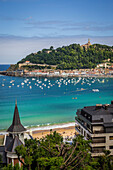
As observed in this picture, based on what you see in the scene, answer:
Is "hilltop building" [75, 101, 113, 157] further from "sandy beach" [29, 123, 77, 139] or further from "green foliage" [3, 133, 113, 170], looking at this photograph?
"sandy beach" [29, 123, 77, 139]

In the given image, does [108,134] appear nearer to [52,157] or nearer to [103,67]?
[52,157]

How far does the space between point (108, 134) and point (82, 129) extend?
2.69 m

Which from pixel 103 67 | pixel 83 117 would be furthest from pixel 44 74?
pixel 83 117

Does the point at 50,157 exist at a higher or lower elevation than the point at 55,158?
lower

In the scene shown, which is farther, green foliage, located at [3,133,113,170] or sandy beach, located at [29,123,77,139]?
sandy beach, located at [29,123,77,139]

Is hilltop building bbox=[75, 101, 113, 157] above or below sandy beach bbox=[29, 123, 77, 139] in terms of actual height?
above

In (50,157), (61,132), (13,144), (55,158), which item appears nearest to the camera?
(55,158)

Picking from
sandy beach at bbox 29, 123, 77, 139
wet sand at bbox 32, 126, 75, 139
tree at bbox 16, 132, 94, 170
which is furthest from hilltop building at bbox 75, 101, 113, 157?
sandy beach at bbox 29, 123, 77, 139

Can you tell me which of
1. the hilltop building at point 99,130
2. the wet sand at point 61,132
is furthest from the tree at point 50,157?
the wet sand at point 61,132

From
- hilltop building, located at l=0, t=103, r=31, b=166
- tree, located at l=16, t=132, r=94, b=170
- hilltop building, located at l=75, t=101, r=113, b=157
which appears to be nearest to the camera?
tree, located at l=16, t=132, r=94, b=170

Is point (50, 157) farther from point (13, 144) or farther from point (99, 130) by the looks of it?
point (99, 130)

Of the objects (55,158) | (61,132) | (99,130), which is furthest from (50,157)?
(61,132)

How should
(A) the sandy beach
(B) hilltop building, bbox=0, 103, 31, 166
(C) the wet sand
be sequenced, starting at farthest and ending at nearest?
(A) the sandy beach, (C) the wet sand, (B) hilltop building, bbox=0, 103, 31, 166

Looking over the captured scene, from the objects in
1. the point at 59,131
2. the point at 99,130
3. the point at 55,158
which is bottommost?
the point at 59,131
